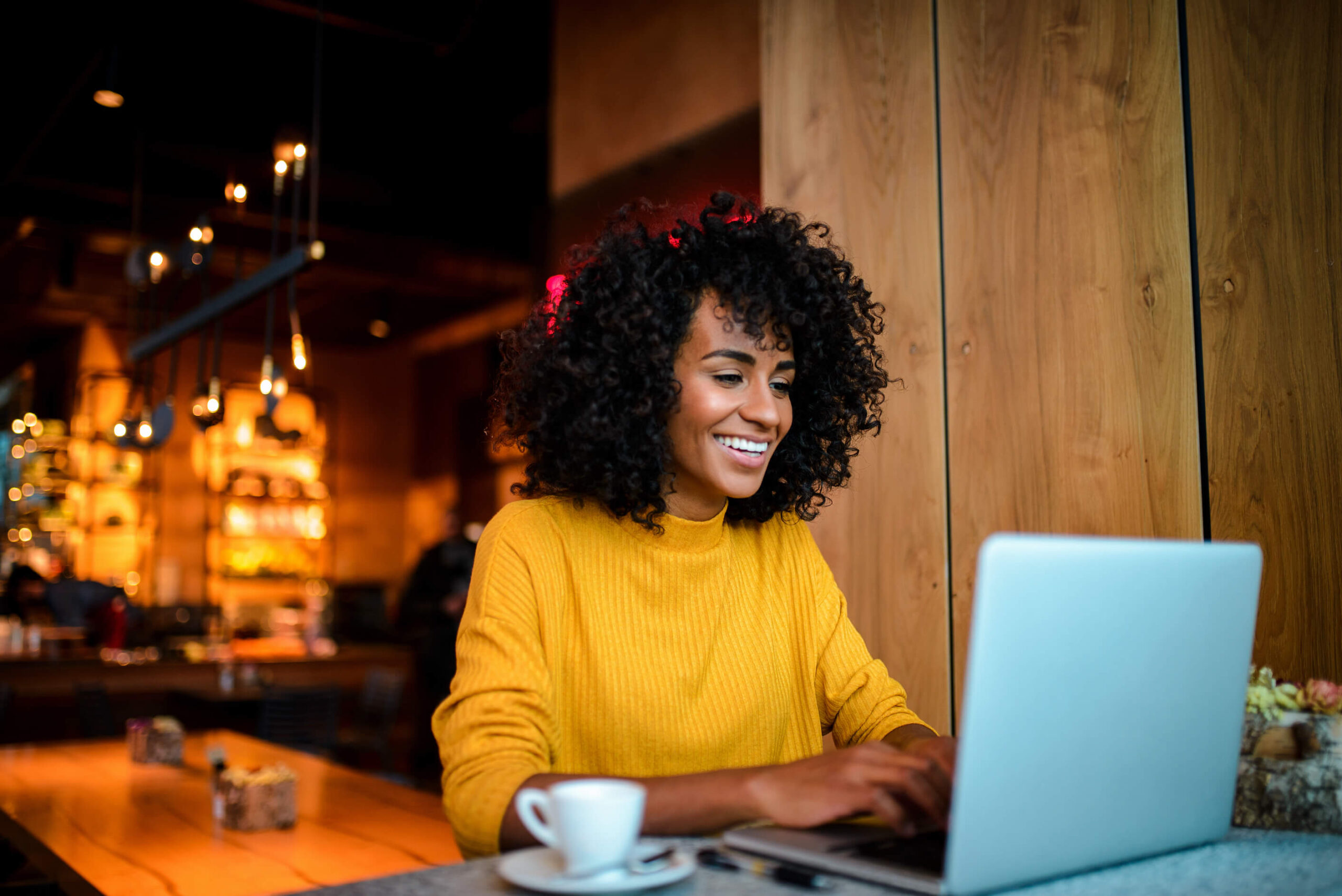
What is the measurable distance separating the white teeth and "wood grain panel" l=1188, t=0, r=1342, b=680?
3.07 feet

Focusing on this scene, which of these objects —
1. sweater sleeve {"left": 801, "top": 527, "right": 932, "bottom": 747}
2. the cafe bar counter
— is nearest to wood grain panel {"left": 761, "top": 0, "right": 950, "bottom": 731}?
sweater sleeve {"left": 801, "top": 527, "right": 932, "bottom": 747}

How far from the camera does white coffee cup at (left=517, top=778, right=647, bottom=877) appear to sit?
89cm

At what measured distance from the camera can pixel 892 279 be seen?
264 centimetres

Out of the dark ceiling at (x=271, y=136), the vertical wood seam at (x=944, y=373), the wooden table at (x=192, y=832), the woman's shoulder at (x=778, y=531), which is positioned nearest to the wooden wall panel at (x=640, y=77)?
the dark ceiling at (x=271, y=136)

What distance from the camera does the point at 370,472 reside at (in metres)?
11.5

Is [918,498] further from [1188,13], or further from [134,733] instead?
[134,733]

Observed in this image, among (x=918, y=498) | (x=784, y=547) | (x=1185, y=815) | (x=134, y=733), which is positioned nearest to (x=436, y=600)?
(x=134, y=733)

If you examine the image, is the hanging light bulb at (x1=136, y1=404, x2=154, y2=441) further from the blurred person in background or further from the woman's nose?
the woman's nose

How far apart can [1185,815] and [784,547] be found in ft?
2.55

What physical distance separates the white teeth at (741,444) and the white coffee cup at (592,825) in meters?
0.73

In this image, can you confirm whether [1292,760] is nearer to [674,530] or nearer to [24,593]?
[674,530]

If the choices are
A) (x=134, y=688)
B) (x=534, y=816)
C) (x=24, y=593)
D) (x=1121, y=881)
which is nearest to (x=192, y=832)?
(x=534, y=816)

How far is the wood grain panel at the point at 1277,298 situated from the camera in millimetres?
1815

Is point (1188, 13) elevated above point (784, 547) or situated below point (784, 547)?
above
